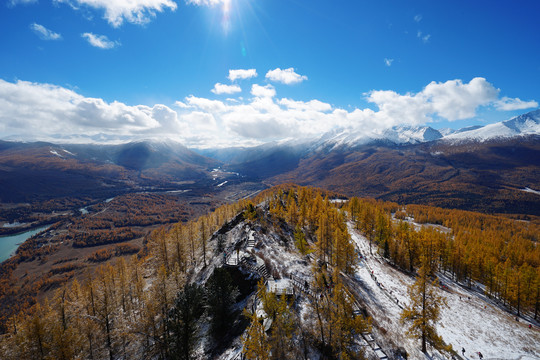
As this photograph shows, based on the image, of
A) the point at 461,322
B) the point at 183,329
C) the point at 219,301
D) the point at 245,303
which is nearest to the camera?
the point at 183,329

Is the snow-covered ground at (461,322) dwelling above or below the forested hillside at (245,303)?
below

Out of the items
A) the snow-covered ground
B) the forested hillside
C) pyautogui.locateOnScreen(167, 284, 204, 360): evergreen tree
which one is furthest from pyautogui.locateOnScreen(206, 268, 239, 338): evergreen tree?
the snow-covered ground

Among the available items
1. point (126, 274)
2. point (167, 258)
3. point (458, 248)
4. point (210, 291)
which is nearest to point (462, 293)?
point (458, 248)

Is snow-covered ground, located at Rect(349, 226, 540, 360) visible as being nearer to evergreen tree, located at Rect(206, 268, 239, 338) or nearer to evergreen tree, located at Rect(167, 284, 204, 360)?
evergreen tree, located at Rect(206, 268, 239, 338)

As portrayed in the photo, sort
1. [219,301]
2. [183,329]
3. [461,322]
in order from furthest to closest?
[461,322] < [219,301] < [183,329]

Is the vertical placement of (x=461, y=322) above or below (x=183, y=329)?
below

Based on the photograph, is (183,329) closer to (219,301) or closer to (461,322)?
(219,301)

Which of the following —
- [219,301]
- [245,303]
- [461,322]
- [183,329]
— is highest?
[219,301]

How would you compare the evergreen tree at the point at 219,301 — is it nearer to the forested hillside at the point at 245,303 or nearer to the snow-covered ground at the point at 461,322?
the forested hillside at the point at 245,303

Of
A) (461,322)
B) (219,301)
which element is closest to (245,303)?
(219,301)

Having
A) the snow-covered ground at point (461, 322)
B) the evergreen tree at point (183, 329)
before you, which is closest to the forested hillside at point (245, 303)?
the evergreen tree at point (183, 329)
